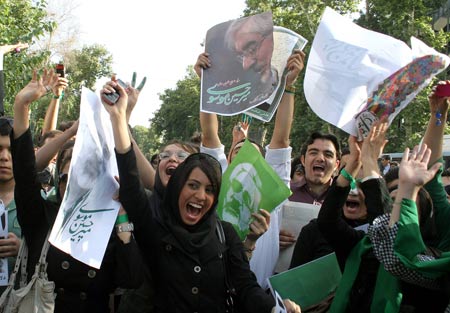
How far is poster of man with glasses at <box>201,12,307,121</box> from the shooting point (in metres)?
3.08

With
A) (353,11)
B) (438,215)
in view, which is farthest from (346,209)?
(353,11)

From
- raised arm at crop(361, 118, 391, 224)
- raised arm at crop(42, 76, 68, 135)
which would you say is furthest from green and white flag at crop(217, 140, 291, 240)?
raised arm at crop(42, 76, 68, 135)

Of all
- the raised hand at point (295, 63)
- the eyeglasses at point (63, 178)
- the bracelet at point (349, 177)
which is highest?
the raised hand at point (295, 63)

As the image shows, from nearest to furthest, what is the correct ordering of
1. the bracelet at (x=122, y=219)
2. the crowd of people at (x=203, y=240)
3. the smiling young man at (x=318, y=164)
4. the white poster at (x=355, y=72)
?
the crowd of people at (x=203, y=240) < the bracelet at (x=122, y=219) < the white poster at (x=355, y=72) < the smiling young man at (x=318, y=164)

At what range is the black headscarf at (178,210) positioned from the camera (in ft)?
7.99

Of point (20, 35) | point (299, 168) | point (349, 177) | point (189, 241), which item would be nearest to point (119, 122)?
point (189, 241)

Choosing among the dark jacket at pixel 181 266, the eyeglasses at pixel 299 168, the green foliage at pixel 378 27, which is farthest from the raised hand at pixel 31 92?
the green foliage at pixel 378 27

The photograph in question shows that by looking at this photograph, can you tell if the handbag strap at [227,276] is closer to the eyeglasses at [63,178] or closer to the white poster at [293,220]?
the white poster at [293,220]

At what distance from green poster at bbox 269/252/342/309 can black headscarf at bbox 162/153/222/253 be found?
1.32 feet

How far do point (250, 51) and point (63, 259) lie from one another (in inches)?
62.7

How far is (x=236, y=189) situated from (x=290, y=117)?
2.20 feet

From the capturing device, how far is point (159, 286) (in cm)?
243

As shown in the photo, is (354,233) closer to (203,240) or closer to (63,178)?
(203,240)

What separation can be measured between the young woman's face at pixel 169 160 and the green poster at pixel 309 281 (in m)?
0.85
